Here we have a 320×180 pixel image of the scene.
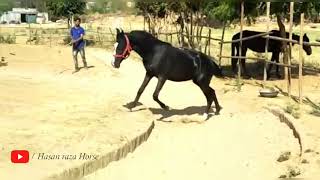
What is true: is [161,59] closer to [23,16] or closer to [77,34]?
[77,34]

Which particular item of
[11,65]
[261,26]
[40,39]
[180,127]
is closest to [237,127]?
[180,127]

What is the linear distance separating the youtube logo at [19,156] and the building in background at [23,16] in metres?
65.9

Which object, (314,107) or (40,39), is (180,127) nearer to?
(314,107)

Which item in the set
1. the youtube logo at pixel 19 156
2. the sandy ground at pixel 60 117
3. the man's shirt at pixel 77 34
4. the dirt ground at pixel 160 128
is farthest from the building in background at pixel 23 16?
the youtube logo at pixel 19 156

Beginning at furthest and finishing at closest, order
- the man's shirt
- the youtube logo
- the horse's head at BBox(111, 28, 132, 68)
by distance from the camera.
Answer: the man's shirt → the horse's head at BBox(111, 28, 132, 68) → the youtube logo

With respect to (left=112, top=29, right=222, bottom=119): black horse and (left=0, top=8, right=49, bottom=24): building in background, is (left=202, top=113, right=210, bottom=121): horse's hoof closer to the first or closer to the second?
(left=112, top=29, right=222, bottom=119): black horse

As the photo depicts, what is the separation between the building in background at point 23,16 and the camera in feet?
235

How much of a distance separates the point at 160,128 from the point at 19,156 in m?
3.46

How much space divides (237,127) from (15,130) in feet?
13.0

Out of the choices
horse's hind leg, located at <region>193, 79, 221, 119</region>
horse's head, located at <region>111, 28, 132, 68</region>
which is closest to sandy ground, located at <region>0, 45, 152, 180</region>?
horse's head, located at <region>111, 28, 132, 68</region>

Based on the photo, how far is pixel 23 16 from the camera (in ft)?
256

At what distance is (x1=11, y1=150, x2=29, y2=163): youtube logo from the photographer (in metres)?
6.38

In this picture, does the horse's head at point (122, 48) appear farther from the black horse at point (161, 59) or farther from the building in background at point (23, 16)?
the building in background at point (23, 16)

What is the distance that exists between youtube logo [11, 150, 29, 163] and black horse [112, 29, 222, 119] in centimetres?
339
